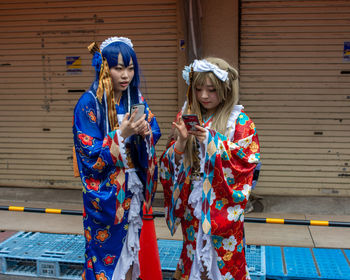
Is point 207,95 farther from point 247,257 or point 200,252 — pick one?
point 247,257

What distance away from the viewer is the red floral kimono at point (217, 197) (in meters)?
2.95

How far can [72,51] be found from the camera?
6.72 metres

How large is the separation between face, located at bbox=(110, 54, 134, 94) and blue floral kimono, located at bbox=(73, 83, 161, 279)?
0.15 meters

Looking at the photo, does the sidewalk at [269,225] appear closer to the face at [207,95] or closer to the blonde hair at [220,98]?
the blonde hair at [220,98]

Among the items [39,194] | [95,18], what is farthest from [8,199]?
[95,18]

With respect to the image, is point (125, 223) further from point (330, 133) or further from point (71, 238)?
point (330, 133)

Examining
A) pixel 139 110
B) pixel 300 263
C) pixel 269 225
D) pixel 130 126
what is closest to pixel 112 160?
pixel 130 126

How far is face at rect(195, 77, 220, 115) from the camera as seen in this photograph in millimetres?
2982

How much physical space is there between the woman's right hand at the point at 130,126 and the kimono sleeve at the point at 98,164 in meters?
0.06

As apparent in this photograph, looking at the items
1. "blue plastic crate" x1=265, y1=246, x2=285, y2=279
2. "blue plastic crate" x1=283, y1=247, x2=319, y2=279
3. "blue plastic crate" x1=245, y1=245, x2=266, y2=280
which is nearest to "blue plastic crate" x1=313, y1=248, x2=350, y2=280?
"blue plastic crate" x1=283, y1=247, x2=319, y2=279

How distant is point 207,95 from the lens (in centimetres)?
299

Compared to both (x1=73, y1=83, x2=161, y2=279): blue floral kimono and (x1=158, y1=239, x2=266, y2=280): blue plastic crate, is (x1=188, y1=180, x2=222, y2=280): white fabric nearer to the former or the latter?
(x1=73, y1=83, x2=161, y2=279): blue floral kimono

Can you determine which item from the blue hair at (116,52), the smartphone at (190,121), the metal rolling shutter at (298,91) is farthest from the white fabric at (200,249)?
the metal rolling shutter at (298,91)

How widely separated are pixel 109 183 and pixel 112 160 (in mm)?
197
